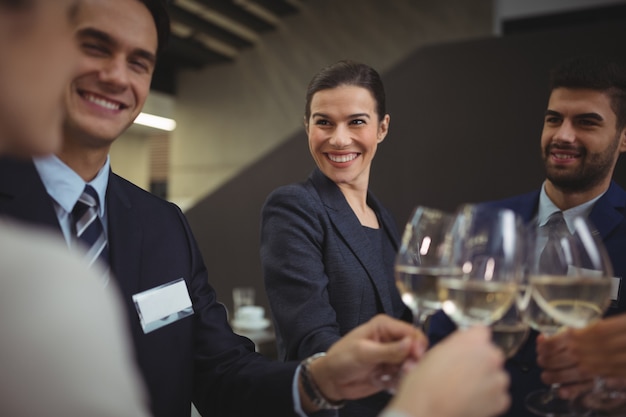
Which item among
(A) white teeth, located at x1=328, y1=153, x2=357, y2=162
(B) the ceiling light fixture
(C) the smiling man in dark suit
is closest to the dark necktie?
(C) the smiling man in dark suit

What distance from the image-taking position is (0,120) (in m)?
0.58

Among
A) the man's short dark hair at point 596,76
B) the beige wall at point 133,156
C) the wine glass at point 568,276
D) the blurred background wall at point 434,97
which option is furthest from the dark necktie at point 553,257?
the beige wall at point 133,156

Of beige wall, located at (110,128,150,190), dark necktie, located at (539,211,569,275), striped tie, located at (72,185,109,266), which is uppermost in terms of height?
beige wall, located at (110,128,150,190)

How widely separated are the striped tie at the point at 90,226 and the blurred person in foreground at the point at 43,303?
75 cm

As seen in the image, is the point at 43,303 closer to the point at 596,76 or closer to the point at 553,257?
the point at 553,257

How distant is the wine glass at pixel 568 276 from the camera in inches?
36.5

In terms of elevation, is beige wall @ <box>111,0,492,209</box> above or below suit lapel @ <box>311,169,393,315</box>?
above

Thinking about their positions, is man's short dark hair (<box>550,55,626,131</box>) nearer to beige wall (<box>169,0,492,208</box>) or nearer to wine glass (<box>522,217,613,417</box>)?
wine glass (<box>522,217,613,417</box>)

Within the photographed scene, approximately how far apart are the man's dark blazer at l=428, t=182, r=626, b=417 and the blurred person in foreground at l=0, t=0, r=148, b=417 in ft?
4.04

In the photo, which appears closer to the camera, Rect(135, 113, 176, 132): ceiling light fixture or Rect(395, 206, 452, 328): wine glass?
Rect(395, 206, 452, 328): wine glass

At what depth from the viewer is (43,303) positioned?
510 millimetres

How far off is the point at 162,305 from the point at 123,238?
18cm

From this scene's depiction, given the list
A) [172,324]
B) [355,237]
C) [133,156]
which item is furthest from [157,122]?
[172,324]

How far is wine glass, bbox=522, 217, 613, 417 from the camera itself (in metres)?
0.93
